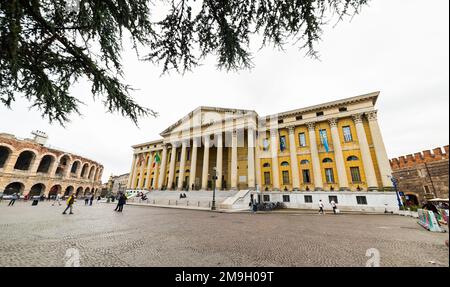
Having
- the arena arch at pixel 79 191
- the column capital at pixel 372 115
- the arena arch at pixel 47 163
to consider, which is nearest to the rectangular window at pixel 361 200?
the column capital at pixel 372 115

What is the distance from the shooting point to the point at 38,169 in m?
34.8

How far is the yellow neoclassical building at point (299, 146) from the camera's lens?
2083cm

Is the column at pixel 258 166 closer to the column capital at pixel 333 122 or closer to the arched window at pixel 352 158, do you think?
the column capital at pixel 333 122

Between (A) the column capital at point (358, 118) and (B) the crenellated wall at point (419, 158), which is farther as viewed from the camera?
(A) the column capital at point (358, 118)

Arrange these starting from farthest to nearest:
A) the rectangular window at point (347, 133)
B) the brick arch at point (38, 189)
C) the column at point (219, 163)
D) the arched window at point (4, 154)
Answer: the brick arch at point (38, 189), the arched window at point (4, 154), the column at point (219, 163), the rectangular window at point (347, 133)

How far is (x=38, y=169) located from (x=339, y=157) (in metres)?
53.7

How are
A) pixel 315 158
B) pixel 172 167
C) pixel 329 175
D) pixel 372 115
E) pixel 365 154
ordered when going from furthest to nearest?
pixel 172 167, pixel 315 158, pixel 329 175, pixel 372 115, pixel 365 154

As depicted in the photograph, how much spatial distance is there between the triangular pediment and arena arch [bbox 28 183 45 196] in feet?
82.0

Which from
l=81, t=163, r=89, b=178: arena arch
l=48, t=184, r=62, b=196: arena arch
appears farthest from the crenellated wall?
l=81, t=163, r=89, b=178: arena arch

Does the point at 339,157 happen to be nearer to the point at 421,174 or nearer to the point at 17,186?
the point at 421,174

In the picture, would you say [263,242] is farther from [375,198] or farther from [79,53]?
[375,198]

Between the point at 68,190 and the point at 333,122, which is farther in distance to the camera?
the point at 68,190

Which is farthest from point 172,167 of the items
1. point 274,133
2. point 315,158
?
point 315,158

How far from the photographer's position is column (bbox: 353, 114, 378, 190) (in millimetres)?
19281
